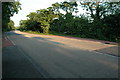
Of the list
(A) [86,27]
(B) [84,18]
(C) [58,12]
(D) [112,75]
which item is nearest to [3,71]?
(D) [112,75]

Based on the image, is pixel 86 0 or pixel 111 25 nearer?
pixel 111 25

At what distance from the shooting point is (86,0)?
28.2 m

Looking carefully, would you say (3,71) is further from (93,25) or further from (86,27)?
(86,27)

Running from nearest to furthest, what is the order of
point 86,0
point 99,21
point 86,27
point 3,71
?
1. point 3,71
2. point 99,21
3. point 86,27
4. point 86,0

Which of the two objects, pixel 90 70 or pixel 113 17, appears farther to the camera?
pixel 113 17

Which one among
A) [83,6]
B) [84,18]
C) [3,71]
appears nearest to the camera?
[3,71]

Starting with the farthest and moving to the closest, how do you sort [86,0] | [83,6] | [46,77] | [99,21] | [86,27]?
1. [83,6]
2. [86,0]
3. [86,27]
4. [99,21]
5. [46,77]

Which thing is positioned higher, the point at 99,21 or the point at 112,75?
the point at 99,21

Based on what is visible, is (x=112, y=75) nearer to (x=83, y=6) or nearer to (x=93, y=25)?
(x=93, y=25)

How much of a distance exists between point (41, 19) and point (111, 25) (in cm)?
3483

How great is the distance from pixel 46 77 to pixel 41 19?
1789 inches

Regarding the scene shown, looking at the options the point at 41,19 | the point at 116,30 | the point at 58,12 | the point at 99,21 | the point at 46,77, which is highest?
the point at 58,12

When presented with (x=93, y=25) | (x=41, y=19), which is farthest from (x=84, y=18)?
(x=41, y=19)

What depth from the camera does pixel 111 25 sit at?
59.7ft
